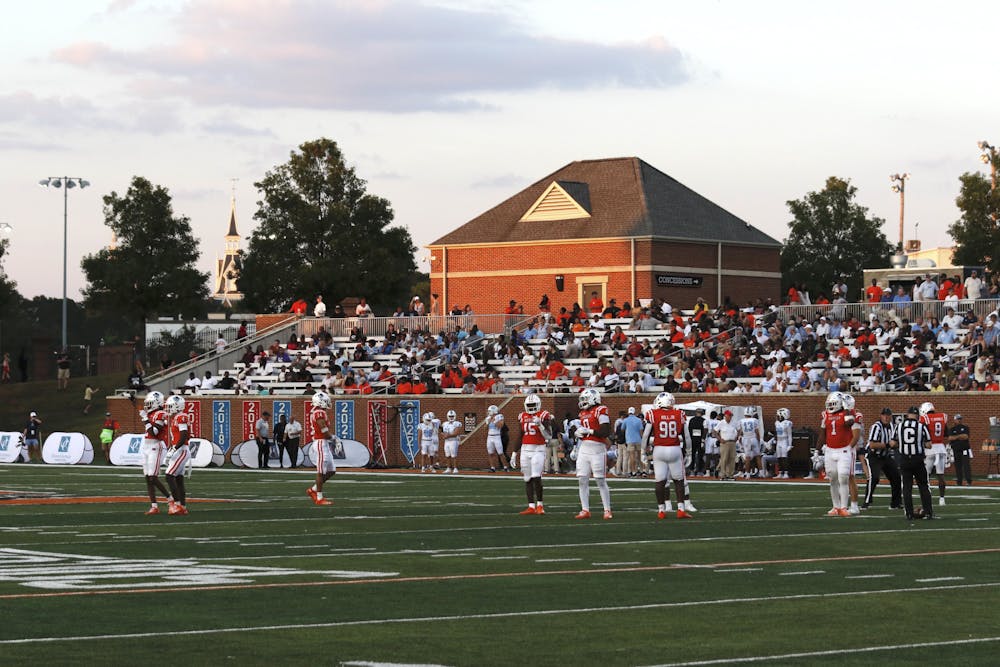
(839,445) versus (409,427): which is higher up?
(409,427)

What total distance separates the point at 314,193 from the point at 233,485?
127 feet

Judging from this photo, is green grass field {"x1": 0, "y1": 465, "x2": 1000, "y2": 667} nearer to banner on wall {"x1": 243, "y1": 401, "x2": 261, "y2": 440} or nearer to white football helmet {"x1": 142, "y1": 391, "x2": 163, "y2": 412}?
white football helmet {"x1": 142, "y1": 391, "x2": 163, "y2": 412}

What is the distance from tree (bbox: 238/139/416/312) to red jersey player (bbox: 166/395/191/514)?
4625 cm

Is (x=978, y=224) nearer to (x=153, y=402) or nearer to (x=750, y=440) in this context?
(x=750, y=440)

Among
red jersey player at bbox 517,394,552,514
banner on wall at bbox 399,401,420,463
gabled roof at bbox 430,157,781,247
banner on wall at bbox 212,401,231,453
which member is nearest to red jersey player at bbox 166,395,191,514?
red jersey player at bbox 517,394,552,514

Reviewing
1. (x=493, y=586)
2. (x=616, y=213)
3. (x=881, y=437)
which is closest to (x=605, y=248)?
(x=616, y=213)

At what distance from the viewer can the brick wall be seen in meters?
38.2

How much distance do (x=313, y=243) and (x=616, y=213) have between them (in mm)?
16577

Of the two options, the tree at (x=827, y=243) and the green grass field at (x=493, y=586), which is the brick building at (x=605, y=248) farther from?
the green grass field at (x=493, y=586)

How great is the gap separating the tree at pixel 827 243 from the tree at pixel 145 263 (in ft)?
88.6

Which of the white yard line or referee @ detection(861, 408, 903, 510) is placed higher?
referee @ detection(861, 408, 903, 510)

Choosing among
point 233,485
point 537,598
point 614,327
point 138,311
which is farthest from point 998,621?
point 138,311

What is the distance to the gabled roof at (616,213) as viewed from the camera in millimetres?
60344

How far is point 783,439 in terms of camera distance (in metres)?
38.4
